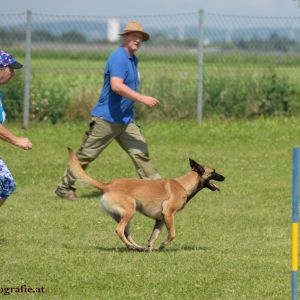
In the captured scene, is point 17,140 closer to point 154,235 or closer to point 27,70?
point 154,235

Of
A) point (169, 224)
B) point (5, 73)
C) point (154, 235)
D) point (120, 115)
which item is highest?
point (5, 73)

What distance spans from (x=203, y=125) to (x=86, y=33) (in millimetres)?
4474

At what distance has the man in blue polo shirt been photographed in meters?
11.0

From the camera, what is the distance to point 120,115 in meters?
11.6

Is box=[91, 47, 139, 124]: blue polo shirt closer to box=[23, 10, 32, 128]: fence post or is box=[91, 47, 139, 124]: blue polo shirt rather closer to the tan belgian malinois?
the tan belgian malinois

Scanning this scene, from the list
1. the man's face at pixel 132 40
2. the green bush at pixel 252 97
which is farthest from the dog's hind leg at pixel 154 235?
the green bush at pixel 252 97

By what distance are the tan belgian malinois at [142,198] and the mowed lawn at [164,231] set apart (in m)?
0.20

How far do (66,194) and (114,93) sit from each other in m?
1.50

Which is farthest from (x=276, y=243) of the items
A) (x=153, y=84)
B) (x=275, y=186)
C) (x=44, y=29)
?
(x=44, y=29)

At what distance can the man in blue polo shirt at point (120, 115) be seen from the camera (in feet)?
36.2

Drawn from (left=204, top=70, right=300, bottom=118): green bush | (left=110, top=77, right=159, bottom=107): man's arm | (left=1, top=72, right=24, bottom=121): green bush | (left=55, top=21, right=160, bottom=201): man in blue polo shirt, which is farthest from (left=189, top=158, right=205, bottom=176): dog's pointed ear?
(left=204, top=70, right=300, bottom=118): green bush

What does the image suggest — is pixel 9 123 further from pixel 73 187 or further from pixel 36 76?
pixel 73 187

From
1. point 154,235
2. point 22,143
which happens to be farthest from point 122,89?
point 22,143

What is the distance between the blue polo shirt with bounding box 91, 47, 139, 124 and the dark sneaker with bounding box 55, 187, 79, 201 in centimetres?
105
